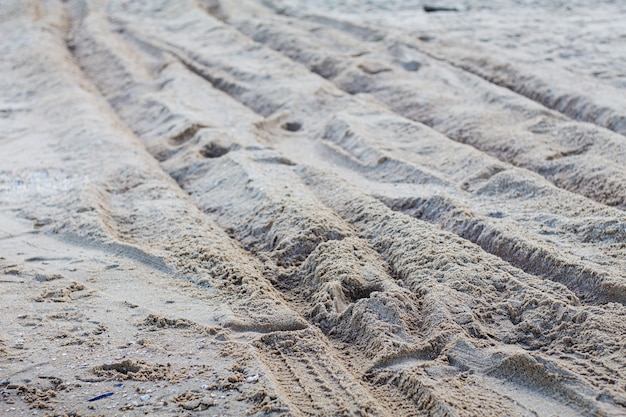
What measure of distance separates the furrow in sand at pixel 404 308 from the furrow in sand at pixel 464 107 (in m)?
0.69

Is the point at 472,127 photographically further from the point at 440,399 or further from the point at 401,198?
the point at 440,399

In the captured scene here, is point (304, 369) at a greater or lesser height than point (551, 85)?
lesser

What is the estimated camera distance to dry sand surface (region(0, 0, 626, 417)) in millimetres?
2443

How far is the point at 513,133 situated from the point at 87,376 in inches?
126

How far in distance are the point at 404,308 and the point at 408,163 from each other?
163 cm

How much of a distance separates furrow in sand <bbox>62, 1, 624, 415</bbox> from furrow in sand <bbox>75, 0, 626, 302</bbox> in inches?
6.0

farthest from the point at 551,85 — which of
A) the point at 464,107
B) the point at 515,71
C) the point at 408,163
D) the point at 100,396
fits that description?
the point at 100,396

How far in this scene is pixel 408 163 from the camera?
429cm

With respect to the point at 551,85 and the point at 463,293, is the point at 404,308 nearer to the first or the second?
the point at 463,293

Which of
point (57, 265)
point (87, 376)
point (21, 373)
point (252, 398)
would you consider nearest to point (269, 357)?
point (252, 398)

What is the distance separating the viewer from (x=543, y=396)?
2.32 meters

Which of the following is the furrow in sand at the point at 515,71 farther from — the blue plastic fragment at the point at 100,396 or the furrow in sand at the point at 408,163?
the blue plastic fragment at the point at 100,396

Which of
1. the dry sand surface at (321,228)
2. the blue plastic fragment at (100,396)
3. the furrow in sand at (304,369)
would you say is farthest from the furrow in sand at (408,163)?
the blue plastic fragment at (100,396)

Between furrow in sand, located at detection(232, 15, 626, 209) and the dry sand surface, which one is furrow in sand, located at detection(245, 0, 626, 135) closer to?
the dry sand surface
